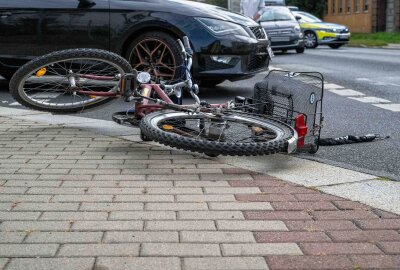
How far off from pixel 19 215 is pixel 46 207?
0.18m

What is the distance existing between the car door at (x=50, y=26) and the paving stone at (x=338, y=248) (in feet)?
17.8

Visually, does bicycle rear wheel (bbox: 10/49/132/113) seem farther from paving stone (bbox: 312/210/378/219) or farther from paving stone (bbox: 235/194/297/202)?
paving stone (bbox: 312/210/378/219)

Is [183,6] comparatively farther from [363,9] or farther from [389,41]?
[363,9]

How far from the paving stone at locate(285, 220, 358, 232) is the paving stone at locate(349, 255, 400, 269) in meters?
0.38

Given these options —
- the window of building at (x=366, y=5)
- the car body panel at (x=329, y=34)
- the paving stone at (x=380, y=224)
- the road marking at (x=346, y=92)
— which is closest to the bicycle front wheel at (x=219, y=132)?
the paving stone at (x=380, y=224)

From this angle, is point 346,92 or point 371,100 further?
point 346,92

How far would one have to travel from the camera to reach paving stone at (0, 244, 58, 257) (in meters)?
2.77

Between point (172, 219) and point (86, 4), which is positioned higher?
point (86, 4)

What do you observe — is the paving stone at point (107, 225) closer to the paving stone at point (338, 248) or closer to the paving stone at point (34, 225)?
the paving stone at point (34, 225)

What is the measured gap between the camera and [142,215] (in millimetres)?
3307

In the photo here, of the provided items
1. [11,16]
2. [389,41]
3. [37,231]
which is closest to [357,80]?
[11,16]

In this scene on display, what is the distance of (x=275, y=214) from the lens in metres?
3.36

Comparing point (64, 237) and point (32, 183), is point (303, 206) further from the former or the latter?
point (32, 183)

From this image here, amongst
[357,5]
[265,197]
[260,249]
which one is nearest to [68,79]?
[265,197]
